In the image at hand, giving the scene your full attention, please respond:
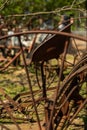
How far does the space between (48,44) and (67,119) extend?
956 mm

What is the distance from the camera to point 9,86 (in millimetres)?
8133

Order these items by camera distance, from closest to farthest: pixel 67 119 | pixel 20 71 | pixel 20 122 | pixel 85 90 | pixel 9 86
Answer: pixel 67 119 < pixel 20 122 < pixel 85 90 < pixel 9 86 < pixel 20 71

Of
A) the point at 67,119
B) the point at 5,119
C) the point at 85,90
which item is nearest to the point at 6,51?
the point at 85,90

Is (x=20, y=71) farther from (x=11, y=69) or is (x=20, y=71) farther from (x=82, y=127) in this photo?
(x=82, y=127)

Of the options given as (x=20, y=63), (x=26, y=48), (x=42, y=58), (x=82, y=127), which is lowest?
(x=20, y=63)

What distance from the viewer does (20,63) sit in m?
10.9

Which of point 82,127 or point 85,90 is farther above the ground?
point 82,127

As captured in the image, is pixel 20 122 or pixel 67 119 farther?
pixel 20 122

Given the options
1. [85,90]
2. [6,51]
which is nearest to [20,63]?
[6,51]

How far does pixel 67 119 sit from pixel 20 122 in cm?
121

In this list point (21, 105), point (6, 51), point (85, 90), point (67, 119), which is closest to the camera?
point (67, 119)

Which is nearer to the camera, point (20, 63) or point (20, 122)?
point (20, 122)

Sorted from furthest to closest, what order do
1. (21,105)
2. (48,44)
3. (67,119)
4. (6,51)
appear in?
1. (6,51)
2. (21,105)
3. (67,119)
4. (48,44)

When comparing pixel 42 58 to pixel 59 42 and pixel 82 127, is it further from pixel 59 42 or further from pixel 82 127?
pixel 82 127
